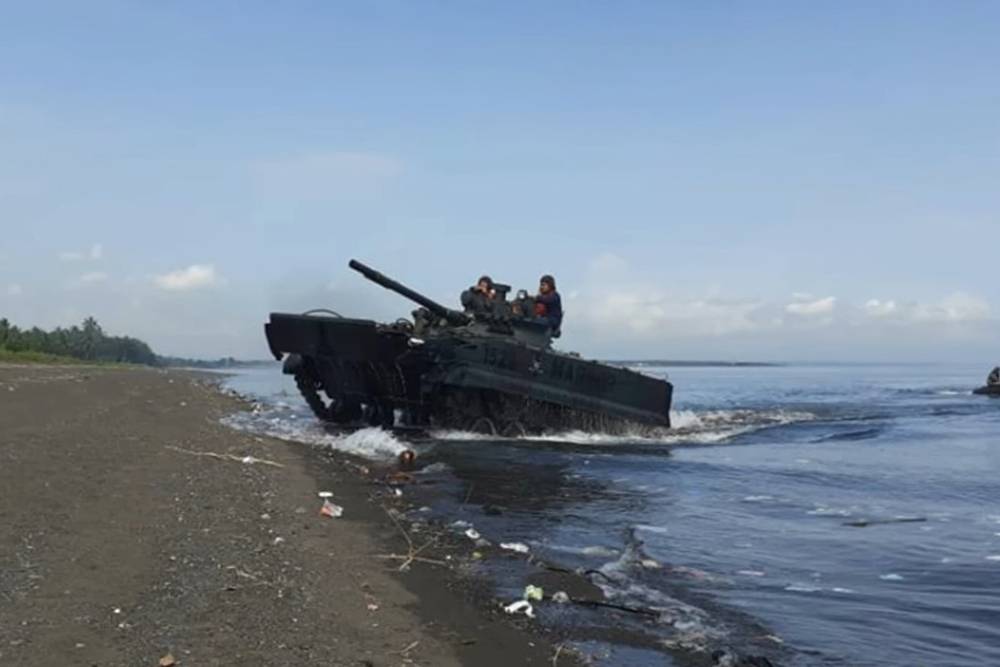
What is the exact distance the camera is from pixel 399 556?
25.8 ft

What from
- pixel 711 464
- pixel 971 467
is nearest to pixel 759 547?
pixel 711 464

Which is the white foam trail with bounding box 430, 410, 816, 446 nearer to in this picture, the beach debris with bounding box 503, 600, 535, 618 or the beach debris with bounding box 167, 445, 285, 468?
the beach debris with bounding box 167, 445, 285, 468

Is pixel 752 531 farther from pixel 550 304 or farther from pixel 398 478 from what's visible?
pixel 550 304

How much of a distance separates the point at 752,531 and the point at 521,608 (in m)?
4.73

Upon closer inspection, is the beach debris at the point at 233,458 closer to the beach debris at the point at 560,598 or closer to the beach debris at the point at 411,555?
the beach debris at the point at 411,555

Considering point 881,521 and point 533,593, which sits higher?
point 533,593

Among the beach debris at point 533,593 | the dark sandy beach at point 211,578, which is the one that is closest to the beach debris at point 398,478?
the dark sandy beach at point 211,578

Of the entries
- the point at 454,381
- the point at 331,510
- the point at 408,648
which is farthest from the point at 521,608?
the point at 454,381

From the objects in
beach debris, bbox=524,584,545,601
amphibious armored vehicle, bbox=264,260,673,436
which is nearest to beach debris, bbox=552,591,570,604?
beach debris, bbox=524,584,545,601

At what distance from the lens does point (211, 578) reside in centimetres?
628

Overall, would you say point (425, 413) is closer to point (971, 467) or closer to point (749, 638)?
point (971, 467)

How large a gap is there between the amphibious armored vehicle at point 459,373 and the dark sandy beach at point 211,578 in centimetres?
906

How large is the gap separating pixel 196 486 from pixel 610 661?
20.0ft

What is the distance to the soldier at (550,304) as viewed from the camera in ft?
75.5
